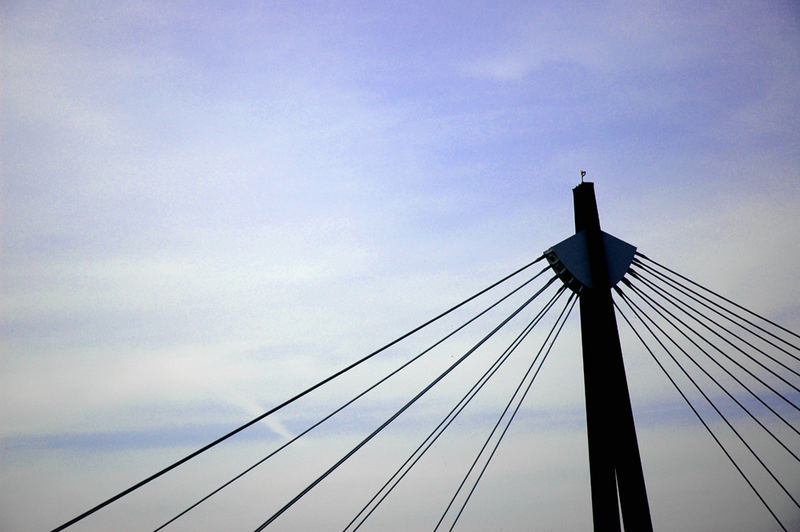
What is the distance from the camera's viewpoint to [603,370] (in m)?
13.0

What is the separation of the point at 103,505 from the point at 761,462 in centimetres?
1333

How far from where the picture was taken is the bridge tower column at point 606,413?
12.4 meters

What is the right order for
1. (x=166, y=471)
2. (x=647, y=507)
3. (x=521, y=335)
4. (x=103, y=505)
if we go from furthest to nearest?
(x=521, y=335) → (x=647, y=507) → (x=166, y=471) → (x=103, y=505)

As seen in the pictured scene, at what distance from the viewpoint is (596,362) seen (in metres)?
13.1

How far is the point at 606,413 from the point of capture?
1286 cm

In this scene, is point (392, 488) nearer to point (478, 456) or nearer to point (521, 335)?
point (478, 456)

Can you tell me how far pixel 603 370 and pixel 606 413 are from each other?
817 millimetres

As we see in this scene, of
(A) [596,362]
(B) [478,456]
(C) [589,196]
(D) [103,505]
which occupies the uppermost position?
(C) [589,196]

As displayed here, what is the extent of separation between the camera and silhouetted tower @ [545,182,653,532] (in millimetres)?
12453

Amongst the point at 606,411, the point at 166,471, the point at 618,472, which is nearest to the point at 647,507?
the point at 618,472

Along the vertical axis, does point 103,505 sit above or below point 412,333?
below

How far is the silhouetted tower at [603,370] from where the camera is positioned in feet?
40.9

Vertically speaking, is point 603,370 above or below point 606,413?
above

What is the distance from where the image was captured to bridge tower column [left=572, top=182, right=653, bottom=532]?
40.7 ft
